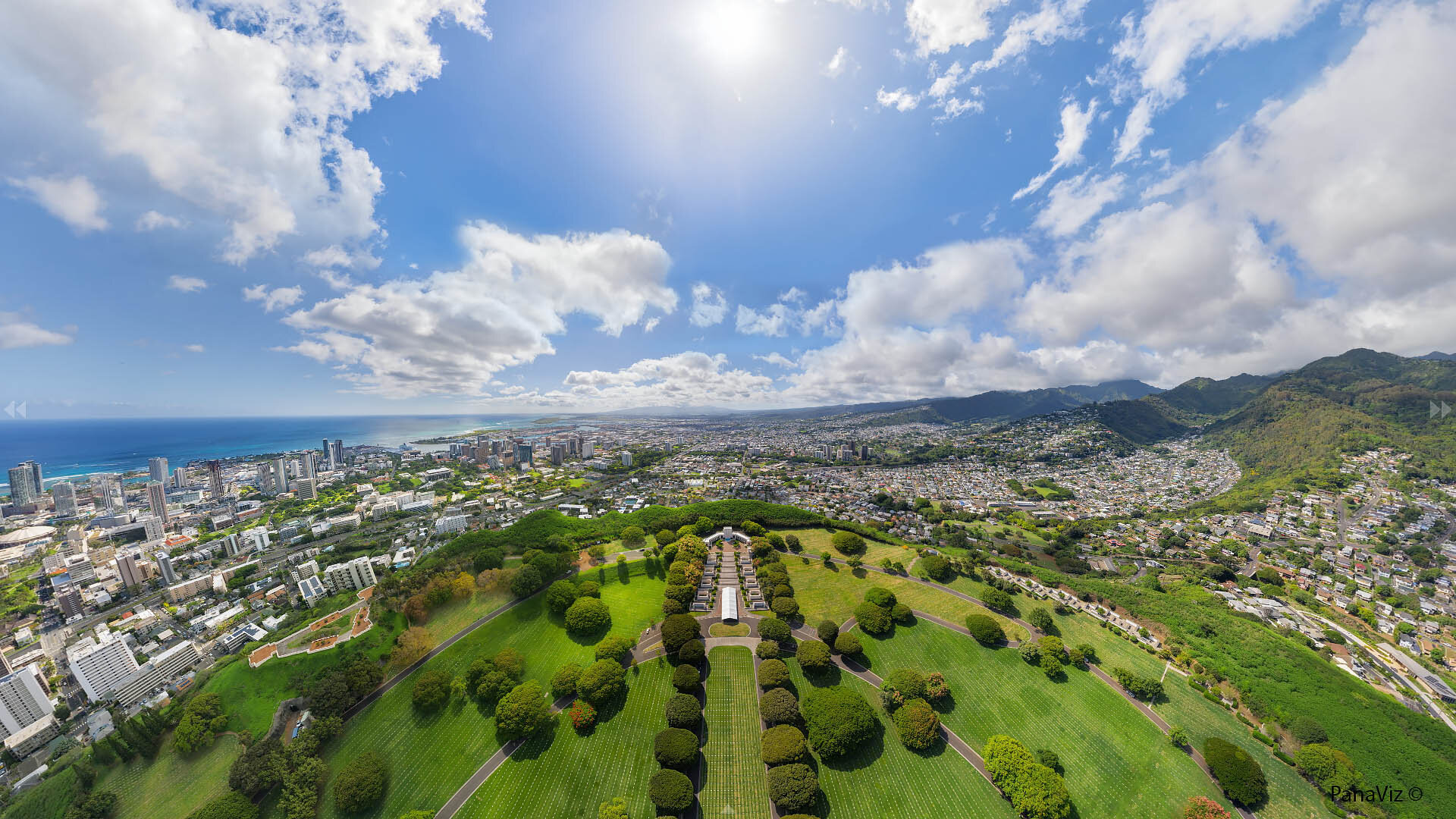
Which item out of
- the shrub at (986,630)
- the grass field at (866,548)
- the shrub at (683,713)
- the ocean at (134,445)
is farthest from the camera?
the ocean at (134,445)

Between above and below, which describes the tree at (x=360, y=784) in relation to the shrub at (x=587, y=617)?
below

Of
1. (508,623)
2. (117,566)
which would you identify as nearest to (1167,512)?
(508,623)

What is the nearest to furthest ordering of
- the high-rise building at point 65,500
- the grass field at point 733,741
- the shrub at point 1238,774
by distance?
the shrub at point 1238,774 < the grass field at point 733,741 < the high-rise building at point 65,500

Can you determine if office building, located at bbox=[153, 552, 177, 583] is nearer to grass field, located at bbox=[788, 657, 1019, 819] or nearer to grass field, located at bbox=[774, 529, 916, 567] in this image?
grass field, located at bbox=[774, 529, 916, 567]

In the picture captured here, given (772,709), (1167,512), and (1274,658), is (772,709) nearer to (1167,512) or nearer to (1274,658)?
(1274,658)

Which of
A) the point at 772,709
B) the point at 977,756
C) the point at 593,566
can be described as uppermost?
the point at 593,566

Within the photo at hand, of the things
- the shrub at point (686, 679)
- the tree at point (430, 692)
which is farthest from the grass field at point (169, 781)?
the shrub at point (686, 679)

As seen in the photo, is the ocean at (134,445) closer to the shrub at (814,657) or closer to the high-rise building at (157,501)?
the high-rise building at (157,501)

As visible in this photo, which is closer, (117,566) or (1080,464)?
(117,566)
